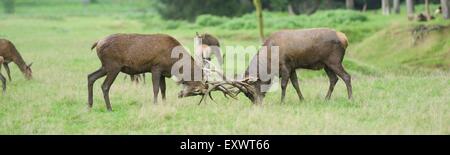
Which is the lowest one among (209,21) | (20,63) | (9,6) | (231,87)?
(9,6)

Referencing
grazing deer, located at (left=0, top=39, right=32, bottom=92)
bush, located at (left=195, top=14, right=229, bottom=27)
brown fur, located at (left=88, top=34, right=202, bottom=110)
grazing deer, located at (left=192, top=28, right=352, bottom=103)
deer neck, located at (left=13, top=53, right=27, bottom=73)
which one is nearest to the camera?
brown fur, located at (left=88, top=34, right=202, bottom=110)

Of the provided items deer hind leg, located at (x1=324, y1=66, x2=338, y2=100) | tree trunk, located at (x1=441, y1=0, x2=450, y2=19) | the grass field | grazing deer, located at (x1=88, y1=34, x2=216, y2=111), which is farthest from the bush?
grazing deer, located at (x1=88, y1=34, x2=216, y2=111)

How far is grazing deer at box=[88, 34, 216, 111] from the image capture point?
12.7 metres

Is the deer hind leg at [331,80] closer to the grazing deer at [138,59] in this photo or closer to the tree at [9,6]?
the grazing deer at [138,59]

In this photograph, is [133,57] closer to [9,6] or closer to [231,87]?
[231,87]

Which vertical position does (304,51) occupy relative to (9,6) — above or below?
above

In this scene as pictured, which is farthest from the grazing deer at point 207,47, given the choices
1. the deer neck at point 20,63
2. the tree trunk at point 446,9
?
the tree trunk at point 446,9

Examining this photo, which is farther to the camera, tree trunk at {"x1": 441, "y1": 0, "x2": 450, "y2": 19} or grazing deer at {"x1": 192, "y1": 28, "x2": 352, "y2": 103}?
tree trunk at {"x1": 441, "y1": 0, "x2": 450, "y2": 19}

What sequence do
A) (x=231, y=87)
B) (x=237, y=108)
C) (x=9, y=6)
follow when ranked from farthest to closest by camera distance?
(x=9, y=6) → (x=231, y=87) → (x=237, y=108)

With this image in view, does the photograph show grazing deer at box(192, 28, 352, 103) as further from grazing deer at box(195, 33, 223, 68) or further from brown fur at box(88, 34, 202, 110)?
grazing deer at box(195, 33, 223, 68)

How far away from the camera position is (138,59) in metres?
12.8

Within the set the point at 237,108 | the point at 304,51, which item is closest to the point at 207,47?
the point at 304,51

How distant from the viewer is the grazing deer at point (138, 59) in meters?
12.7

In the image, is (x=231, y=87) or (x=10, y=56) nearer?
(x=231, y=87)
